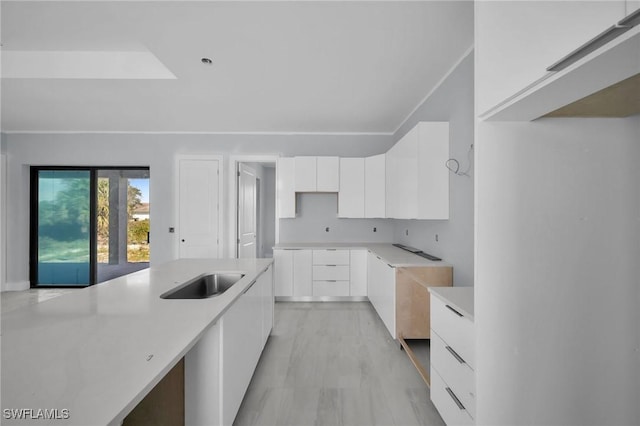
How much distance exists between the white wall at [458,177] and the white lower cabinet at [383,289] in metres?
0.56

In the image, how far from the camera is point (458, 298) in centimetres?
156

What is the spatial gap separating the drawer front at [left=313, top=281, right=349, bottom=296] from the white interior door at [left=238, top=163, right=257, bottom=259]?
1.47 meters

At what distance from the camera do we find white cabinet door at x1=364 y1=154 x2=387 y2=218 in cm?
409

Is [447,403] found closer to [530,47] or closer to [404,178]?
[530,47]

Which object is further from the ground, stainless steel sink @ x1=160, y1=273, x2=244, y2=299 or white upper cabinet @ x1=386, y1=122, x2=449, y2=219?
white upper cabinet @ x1=386, y1=122, x2=449, y2=219

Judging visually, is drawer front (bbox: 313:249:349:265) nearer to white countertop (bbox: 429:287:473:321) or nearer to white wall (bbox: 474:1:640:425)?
white countertop (bbox: 429:287:473:321)

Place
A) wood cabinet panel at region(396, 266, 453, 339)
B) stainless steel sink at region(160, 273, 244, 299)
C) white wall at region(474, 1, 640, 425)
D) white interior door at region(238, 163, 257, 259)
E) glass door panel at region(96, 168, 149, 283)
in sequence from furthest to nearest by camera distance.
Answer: glass door panel at region(96, 168, 149, 283)
white interior door at region(238, 163, 257, 259)
wood cabinet panel at region(396, 266, 453, 339)
stainless steel sink at region(160, 273, 244, 299)
white wall at region(474, 1, 640, 425)

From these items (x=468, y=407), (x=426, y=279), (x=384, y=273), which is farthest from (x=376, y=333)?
(x=468, y=407)

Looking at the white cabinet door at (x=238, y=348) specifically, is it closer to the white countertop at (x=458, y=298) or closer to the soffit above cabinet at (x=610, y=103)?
the white countertop at (x=458, y=298)

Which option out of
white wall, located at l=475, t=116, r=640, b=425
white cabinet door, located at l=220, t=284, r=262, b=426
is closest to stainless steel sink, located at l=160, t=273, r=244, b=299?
white cabinet door, located at l=220, t=284, r=262, b=426

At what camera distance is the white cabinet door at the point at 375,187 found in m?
4.09

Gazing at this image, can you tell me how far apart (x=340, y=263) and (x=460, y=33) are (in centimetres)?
292

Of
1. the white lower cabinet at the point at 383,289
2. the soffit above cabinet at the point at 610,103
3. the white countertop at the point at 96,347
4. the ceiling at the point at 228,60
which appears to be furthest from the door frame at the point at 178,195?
the soffit above cabinet at the point at 610,103

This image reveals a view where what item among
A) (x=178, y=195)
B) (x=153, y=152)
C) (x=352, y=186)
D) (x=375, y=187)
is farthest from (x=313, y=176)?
→ (x=153, y=152)
